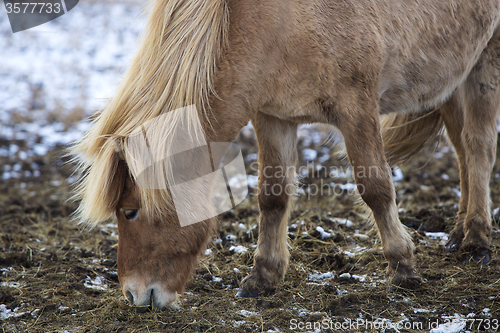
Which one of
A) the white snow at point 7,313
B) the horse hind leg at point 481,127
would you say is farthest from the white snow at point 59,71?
the horse hind leg at point 481,127

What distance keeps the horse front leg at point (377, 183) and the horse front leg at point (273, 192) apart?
0.54m

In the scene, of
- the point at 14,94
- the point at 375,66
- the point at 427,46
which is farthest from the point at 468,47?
the point at 14,94

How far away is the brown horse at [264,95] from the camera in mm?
2352

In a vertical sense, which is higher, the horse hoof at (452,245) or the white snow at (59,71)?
the white snow at (59,71)

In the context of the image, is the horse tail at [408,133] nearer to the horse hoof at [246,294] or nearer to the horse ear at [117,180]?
the horse hoof at [246,294]

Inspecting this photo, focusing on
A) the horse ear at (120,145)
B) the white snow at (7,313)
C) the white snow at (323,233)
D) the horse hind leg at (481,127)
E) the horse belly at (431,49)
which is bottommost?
the white snow at (323,233)

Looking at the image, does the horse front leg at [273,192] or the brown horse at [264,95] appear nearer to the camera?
the brown horse at [264,95]

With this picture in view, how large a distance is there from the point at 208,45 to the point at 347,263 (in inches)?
77.5

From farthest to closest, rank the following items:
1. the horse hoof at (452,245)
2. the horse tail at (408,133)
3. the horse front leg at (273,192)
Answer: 1. the horse tail at (408,133)
2. the horse hoof at (452,245)
3. the horse front leg at (273,192)

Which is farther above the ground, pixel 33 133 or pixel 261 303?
pixel 33 133

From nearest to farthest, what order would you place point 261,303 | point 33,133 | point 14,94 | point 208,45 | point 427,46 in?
point 208,45 < point 261,303 < point 427,46 < point 33,133 < point 14,94

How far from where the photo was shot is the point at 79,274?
130 inches

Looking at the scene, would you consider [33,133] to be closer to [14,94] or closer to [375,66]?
[14,94]

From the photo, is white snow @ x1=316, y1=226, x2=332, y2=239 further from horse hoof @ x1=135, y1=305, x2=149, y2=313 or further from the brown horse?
horse hoof @ x1=135, y1=305, x2=149, y2=313
